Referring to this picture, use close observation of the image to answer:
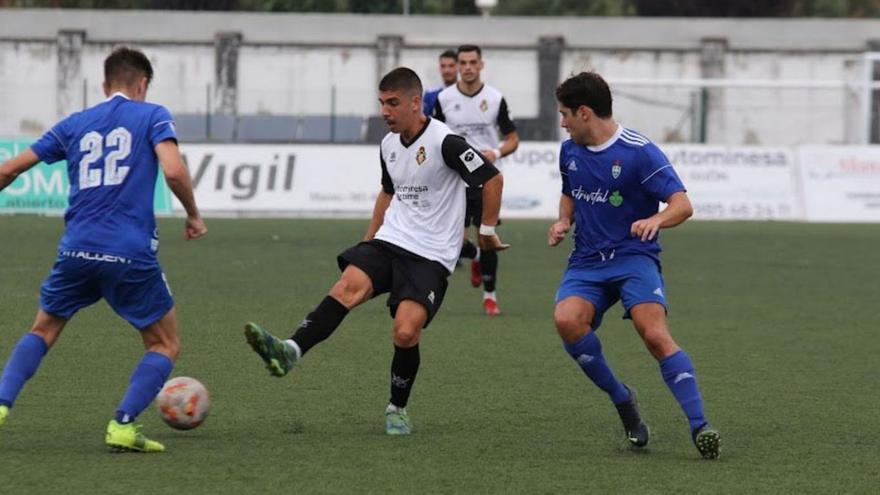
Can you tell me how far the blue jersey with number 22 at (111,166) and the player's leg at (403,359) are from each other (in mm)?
1349

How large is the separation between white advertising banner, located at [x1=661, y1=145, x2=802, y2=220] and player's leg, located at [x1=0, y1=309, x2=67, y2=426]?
19235 mm

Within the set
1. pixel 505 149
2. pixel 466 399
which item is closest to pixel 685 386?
pixel 466 399

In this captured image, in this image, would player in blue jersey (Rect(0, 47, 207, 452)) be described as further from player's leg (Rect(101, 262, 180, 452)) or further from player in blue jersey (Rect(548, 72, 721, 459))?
player in blue jersey (Rect(548, 72, 721, 459))

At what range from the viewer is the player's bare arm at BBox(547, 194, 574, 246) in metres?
7.66

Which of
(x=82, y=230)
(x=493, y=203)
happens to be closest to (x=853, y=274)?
(x=493, y=203)

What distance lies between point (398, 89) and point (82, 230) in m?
1.73

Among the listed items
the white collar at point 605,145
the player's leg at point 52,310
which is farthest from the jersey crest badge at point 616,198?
the player's leg at point 52,310

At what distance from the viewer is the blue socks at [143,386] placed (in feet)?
23.8

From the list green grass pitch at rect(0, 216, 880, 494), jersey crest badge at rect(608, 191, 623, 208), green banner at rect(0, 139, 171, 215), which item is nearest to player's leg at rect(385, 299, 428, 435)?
green grass pitch at rect(0, 216, 880, 494)

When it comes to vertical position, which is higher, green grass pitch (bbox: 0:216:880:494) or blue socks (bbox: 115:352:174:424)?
blue socks (bbox: 115:352:174:424)

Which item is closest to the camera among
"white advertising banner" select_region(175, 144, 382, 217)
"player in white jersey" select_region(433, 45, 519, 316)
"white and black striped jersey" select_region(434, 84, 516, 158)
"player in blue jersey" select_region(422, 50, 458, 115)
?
"player in white jersey" select_region(433, 45, 519, 316)

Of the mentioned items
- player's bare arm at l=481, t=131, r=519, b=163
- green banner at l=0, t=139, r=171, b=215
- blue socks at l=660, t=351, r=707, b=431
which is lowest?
green banner at l=0, t=139, r=171, b=215

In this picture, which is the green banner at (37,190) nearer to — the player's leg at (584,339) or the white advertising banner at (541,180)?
the white advertising banner at (541,180)

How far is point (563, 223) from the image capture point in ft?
25.4
